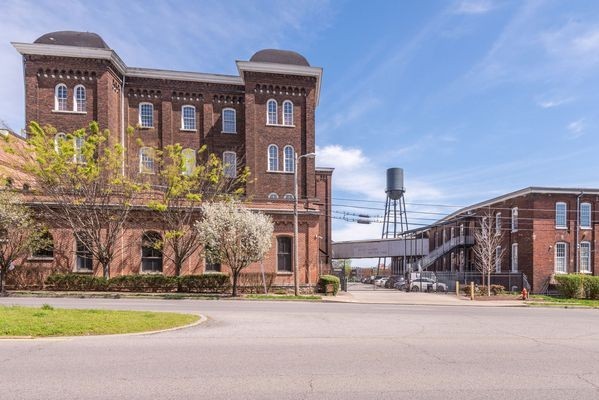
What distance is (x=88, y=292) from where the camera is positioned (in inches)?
946

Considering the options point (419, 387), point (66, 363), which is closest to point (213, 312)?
point (66, 363)

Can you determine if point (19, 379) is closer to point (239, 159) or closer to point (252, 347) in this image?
point (252, 347)

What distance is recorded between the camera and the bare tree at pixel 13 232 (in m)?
23.6

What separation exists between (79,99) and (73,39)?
5344mm

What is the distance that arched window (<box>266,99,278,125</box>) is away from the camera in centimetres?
3475

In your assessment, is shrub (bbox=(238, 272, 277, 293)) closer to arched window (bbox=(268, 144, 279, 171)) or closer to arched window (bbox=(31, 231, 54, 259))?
arched window (bbox=(268, 144, 279, 171))

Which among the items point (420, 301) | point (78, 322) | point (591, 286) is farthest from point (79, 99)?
point (591, 286)

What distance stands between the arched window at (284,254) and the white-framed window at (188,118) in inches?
547

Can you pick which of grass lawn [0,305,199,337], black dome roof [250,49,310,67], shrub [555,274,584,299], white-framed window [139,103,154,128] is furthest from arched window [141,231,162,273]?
shrub [555,274,584,299]

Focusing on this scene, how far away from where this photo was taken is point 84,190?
25.5 metres

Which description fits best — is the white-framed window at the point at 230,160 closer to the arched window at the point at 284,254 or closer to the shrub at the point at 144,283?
the arched window at the point at 284,254

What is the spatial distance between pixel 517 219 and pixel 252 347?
3457 centimetres

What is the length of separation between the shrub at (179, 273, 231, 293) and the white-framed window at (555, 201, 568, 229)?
2859 centimetres

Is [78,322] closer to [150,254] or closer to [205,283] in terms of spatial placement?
[205,283]
